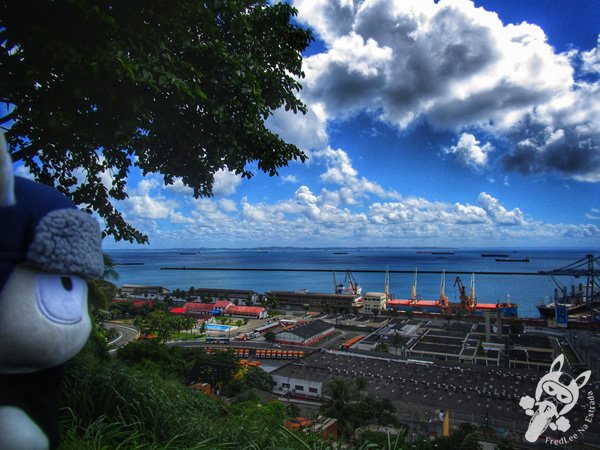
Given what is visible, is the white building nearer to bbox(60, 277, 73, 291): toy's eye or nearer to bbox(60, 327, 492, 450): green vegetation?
bbox(60, 327, 492, 450): green vegetation

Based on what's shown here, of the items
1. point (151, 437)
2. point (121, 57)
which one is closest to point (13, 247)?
point (121, 57)

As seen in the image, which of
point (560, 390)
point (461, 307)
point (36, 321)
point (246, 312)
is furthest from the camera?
point (461, 307)

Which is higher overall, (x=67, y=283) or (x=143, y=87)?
(x=143, y=87)

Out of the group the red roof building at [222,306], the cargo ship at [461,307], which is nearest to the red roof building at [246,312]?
the red roof building at [222,306]

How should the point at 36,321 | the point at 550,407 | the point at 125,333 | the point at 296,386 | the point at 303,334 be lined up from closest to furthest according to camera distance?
the point at 36,321, the point at 550,407, the point at 296,386, the point at 125,333, the point at 303,334

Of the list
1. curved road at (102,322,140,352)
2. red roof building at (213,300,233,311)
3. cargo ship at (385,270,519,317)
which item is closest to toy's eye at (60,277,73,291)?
curved road at (102,322,140,352)

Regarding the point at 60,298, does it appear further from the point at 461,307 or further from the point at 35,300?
the point at 461,307

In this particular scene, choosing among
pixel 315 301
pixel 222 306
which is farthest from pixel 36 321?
pixel 315 301
